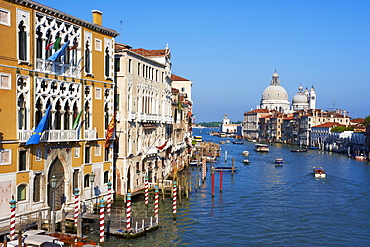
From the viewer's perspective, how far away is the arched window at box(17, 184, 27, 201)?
15.6 m

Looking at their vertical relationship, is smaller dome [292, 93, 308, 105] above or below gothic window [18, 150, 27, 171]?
above

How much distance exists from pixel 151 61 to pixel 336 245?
1452cm

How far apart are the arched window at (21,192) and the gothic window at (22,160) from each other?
2.01 ft

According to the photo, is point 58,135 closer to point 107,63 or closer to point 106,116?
point 106,116

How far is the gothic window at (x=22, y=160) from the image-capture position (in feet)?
50.9

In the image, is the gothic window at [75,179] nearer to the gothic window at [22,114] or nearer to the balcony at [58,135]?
the balcony at [58,135]

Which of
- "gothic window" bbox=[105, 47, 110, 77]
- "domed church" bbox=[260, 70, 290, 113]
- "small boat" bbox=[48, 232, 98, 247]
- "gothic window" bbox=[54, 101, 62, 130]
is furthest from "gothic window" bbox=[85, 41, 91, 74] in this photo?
"domed church" bbox=[260, 70, 290, 113]

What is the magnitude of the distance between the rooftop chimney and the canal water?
A: 8857mm

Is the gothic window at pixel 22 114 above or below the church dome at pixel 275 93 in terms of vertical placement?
below

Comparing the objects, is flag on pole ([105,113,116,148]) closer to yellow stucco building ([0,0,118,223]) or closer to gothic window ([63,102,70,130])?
yellow stucco building ([0,0,118,223])

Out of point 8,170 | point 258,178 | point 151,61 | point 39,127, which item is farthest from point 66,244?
point 258,178

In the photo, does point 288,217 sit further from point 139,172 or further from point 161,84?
point 161,84

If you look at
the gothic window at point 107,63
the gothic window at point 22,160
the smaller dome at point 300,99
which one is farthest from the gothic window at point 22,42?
the smaller dome at point 300,99

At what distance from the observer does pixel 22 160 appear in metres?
15.7
